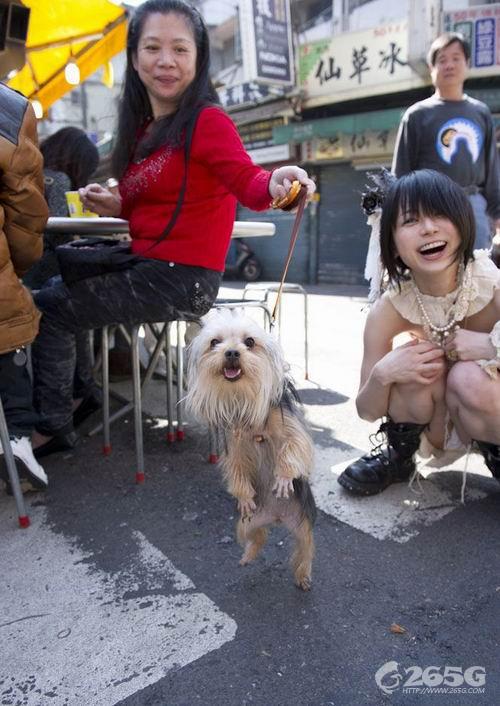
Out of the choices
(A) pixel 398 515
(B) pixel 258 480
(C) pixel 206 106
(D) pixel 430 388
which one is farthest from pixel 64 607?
(C) pixel 206 106

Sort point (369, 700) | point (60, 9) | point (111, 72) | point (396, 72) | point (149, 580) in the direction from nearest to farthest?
1. point (369, 700)
2. point (149, 580)
3. point (60, 9)
4. point (111, 72)
5. point (396, 72)

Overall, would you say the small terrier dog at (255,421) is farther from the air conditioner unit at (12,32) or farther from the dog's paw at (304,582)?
the air conditioner unit at (12,32)

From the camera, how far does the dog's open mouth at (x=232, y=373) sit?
160 centimetres

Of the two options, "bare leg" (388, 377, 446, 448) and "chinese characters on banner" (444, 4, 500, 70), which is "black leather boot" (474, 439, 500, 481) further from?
"chinese characters on banner" (444, 4, 500, 70)

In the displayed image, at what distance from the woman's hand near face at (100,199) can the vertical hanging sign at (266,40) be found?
425 inches

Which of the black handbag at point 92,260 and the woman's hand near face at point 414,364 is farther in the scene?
the black handbag at point 92,260

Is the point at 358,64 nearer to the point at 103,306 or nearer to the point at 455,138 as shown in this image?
the point at 455,138

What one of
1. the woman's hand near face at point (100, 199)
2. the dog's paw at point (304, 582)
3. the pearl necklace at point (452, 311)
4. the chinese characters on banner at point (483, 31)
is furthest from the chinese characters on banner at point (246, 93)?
the dog's paw at point (304, 582)

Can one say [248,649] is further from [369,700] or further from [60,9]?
[60,9]

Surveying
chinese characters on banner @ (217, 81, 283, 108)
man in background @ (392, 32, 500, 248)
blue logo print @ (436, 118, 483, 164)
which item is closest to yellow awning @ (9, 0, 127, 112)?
man in background @ (392, 32, 500, 248)

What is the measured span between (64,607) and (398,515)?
135cm

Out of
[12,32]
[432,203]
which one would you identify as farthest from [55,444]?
[12,32]

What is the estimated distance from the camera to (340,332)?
6.39 metres

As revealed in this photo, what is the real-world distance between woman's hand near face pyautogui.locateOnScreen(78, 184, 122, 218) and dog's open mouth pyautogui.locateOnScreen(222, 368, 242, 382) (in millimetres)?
1583
